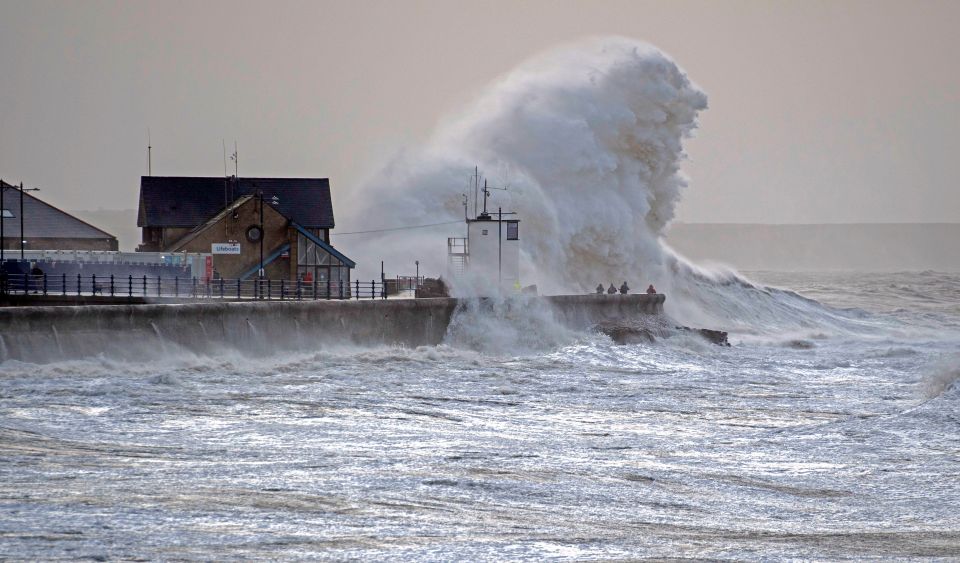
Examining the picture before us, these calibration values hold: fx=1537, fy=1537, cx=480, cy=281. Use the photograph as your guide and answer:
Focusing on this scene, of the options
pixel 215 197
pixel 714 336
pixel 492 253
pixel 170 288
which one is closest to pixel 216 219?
pixel 215 197

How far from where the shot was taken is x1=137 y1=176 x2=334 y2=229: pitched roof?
44344 mm

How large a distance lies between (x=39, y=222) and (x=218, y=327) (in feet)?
73.7

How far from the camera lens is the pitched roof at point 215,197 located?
44.3 m

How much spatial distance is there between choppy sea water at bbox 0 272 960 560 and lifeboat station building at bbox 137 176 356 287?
12.7 meters

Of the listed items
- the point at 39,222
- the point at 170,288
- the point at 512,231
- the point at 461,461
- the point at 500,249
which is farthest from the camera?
the point at 39,222

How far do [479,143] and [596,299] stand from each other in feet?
54.3

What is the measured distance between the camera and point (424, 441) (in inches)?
699

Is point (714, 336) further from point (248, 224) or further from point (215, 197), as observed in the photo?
point (215, 197)

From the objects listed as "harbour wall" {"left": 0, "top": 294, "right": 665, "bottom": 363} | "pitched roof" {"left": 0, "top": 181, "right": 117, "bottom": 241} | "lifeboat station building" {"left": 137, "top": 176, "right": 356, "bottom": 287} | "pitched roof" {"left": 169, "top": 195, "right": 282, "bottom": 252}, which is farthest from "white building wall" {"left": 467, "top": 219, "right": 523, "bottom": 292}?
"pitched roof" {"left": 0, "top": 181, "right": 117, "bottom": 241}

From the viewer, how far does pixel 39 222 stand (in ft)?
155

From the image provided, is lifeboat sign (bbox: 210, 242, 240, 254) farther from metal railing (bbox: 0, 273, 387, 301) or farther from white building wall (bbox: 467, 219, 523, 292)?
white building wall (bbox: 467, 219, 523, 292)

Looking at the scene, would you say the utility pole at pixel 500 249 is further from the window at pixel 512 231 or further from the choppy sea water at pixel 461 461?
the choppy sea water at pixel 461 461

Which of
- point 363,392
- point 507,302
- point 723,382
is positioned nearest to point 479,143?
point 507,302

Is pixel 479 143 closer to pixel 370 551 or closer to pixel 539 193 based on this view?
pixel 539 193
